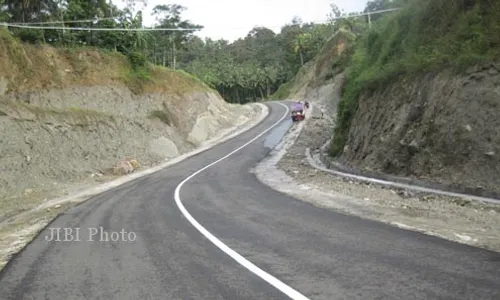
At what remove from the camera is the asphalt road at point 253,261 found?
17.0 feet

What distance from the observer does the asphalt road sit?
520cm

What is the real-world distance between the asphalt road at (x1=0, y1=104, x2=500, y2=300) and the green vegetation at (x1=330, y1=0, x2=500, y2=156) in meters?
6.74

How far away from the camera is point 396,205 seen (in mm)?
10938

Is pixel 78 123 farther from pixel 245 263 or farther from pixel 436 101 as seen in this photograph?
pixel 245 263

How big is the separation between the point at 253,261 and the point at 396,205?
18.7ft

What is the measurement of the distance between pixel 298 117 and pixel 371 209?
35.3m

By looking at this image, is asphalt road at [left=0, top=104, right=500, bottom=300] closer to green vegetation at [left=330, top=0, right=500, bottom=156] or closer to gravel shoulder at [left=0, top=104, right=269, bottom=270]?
gravel shoulder at [left=0, top=104, right=269, bottom=270]

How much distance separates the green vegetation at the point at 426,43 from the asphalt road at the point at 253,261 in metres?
6.74

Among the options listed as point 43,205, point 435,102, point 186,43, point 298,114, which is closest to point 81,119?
point 43,205

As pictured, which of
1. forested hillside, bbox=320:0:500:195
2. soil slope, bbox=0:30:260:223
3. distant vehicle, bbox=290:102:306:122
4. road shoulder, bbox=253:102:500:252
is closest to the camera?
road shoulder, bbox=253:102:500:252

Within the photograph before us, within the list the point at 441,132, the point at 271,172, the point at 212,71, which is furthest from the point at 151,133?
the point at 212,71

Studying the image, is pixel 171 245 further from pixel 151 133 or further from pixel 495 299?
pixel 151 133

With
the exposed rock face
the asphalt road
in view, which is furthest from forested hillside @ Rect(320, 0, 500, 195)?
the asphalt road

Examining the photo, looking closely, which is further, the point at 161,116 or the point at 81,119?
the point at 161,116
